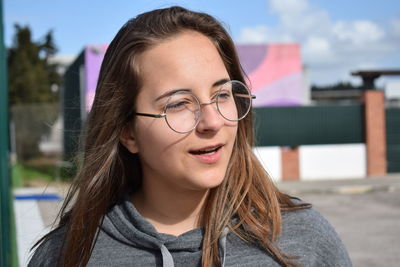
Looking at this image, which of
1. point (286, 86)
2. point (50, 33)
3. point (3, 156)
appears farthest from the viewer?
point (50, 33)

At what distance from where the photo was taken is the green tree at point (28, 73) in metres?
29.6

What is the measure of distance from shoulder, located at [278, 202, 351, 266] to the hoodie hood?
0.64 ft

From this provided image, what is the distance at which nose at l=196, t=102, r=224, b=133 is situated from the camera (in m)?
1.73

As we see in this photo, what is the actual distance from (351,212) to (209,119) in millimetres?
10849

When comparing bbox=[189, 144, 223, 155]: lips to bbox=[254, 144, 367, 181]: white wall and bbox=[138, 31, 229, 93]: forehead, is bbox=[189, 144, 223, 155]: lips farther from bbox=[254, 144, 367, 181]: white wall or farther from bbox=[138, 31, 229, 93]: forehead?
bbox=[254, 144, 367, 181]: white wall

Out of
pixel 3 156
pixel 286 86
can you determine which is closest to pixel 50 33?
pixel 286 86

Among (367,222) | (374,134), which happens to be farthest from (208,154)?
(374,134)

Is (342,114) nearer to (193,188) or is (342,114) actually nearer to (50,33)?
(193,188)

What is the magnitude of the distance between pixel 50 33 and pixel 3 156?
3255 cm

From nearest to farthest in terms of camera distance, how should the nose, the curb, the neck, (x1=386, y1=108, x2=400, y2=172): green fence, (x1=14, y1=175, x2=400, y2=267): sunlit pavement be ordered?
the nose
the neck
(x1=14, y1=175, x2=400, y2=267): sunlit pavement
the curb
(x1=386, y1=108, x2=400, y2=172): green fence

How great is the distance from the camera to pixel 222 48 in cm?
196

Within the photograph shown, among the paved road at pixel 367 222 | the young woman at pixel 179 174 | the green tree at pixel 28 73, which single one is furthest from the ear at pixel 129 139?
the green tree at pixel 28 73

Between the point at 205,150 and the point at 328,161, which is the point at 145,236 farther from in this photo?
the point at 328,161

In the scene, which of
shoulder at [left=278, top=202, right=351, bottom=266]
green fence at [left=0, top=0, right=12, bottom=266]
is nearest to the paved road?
green fence at [left=0, top=0, right=12, bottom=266]
